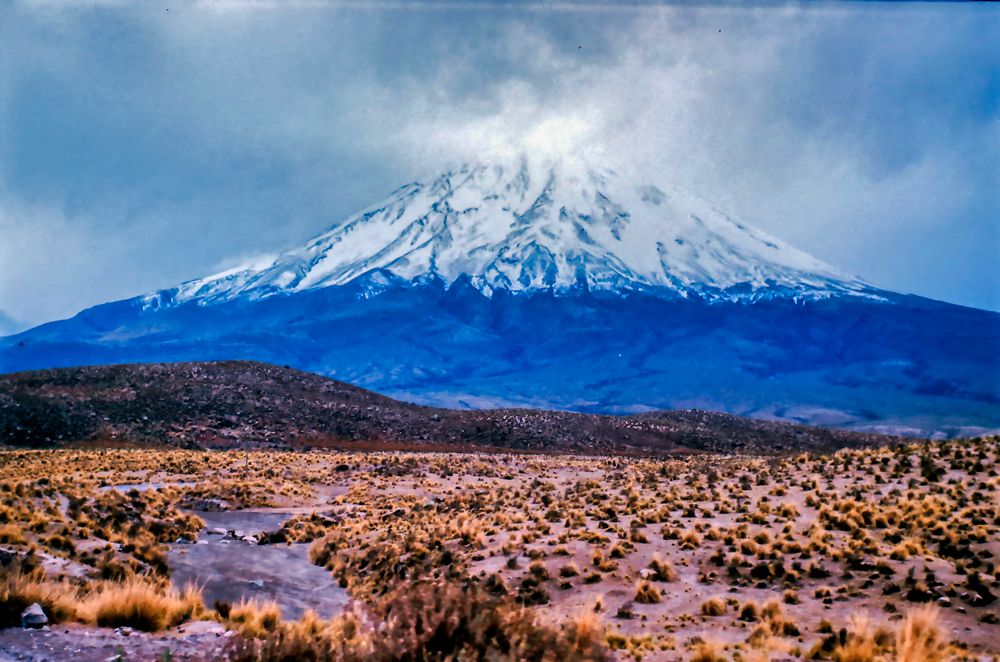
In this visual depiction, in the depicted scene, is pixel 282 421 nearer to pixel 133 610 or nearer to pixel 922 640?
pixel 133 610

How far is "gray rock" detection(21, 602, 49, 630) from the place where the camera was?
279 inches

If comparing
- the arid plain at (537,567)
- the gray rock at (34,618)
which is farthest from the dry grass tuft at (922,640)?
the gray rock at (34,618)

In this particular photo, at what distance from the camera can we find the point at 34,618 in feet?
23.4

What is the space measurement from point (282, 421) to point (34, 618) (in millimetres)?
54283

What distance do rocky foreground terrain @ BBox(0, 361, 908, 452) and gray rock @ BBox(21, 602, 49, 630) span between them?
151 feet

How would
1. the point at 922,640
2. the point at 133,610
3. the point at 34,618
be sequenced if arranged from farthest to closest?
the point at 133,610 < the point at 34,618 < the point at 922,640

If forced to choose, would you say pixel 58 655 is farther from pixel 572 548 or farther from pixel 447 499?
pixel 447 499

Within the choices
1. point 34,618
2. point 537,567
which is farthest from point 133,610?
point 537,567

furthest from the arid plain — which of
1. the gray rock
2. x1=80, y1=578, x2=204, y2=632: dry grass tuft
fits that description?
the gray rock

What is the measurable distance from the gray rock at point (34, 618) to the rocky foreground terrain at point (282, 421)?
151ft

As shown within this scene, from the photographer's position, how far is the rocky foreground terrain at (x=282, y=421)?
50.3 m

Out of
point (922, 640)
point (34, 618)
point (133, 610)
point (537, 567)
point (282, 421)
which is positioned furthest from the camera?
point (282, 421)

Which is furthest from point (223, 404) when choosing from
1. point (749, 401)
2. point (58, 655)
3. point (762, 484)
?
point (749, 401)

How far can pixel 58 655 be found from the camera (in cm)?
646
